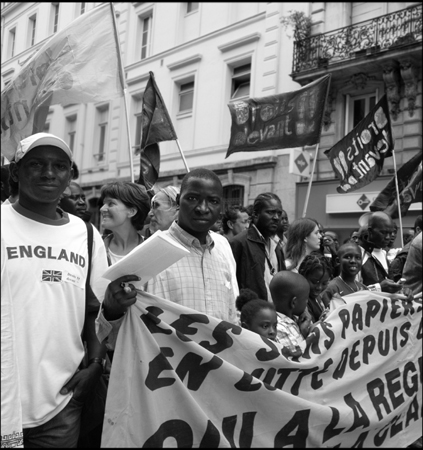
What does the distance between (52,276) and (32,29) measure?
20.7m

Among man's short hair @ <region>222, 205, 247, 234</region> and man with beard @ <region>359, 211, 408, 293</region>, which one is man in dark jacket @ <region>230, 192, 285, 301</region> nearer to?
man with beard @ <region>359, 211, 408, 293</region>

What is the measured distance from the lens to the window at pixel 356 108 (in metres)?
14.2

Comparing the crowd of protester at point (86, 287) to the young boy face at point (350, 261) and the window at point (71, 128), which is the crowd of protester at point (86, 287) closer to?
the young boy face at point (350, 261)

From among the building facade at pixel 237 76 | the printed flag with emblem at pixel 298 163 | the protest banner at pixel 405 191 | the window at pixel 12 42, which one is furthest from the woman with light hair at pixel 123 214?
the window at pixel 12 42

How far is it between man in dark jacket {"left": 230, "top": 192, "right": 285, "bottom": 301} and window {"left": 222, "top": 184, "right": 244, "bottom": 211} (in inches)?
439

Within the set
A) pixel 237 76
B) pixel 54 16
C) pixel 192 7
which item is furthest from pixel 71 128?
pixel 237 76

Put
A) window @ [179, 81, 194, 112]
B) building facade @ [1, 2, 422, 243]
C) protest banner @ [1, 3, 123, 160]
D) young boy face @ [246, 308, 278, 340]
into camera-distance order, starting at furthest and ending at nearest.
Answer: window @ [179, 81, 194, 112], building facade @ [1, 2, 422, 243], protest banner @ [1, 3, 123, 160], young boy face @ [246, 308, 278, 340]

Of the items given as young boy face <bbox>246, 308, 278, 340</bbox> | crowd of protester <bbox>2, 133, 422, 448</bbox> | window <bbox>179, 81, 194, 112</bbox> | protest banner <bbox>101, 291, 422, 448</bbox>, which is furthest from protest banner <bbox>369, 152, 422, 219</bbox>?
window <bbox>179, 81, 194, 112</bbox>

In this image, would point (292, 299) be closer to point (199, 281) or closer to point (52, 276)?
point (199, 281)

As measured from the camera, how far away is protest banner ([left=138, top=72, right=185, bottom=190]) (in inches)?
270

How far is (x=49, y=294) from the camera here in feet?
7.42

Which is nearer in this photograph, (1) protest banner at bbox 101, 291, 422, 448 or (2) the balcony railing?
(1) protest banner at bbox 101, 291, 422, 448

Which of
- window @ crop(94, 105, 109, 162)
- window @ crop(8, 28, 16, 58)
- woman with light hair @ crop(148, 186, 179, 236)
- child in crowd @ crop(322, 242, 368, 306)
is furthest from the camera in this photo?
window @ crop(8, 28, 16, 58)

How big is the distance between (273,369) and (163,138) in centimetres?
459
